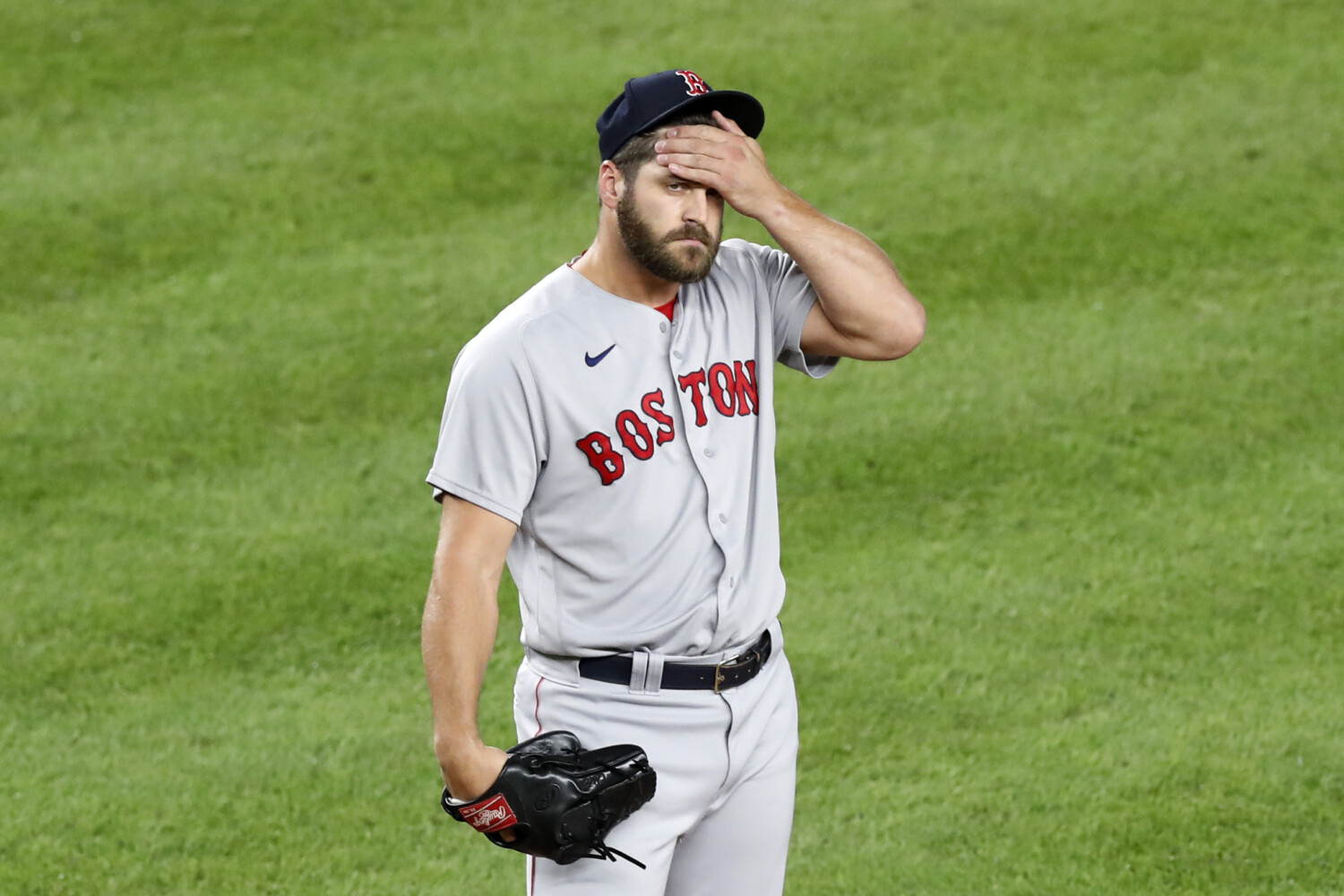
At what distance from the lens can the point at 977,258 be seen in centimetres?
773

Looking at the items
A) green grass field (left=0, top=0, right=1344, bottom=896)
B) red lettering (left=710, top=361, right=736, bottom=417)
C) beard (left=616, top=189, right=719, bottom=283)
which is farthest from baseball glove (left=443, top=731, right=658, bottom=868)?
green grass field (left=0, top=0, right=1344, bottom=896)

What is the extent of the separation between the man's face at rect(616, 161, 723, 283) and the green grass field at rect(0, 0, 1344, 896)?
2.32m

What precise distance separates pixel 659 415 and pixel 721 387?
17cm

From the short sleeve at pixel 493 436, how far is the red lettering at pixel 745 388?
1.47 ft

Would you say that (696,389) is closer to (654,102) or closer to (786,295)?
(786,295)

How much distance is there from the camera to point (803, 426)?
269 inches

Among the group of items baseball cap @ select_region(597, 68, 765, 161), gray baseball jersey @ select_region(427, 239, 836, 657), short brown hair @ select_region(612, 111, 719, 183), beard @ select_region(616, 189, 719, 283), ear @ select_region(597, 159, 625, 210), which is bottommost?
gray baseball jersey @ select_region(427, 239, 836, 657)

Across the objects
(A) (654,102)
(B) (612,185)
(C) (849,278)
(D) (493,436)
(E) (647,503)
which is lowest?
(E) (647,503)

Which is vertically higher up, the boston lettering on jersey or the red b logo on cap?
the red b logo on cap

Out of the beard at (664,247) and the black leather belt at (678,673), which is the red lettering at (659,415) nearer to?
the beard at (664,247)

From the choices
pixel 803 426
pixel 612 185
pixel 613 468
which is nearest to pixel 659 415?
pixel 613 468

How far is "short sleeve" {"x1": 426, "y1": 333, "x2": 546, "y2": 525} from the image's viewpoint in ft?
9.43

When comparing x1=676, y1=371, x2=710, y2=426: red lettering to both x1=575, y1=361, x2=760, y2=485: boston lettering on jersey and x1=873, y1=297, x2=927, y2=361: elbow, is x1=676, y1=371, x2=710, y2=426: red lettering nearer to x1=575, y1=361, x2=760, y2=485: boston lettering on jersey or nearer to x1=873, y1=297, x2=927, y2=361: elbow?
x1=575, y1=361, x2=760, y2=485: boston lettering on jersey

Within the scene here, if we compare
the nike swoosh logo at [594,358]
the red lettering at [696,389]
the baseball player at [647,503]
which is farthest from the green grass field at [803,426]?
the nike swoosh logo at [594,358]
